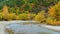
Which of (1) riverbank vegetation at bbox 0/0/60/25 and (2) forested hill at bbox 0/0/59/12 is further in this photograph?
(2) forested hill at bbox 0/0/59/12

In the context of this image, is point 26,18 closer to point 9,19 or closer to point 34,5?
point 9,19

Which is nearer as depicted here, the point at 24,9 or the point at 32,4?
the point at 24,9

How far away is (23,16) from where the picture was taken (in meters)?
35.2

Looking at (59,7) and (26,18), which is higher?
(59,7)

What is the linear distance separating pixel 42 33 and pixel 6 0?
95.8 ft

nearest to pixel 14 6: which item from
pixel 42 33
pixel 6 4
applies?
pixel 6 4

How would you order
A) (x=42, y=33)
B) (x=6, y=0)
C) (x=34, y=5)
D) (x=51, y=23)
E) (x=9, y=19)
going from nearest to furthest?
(x=42, y=33) → (x=51, y=23) → (x=9, y=19) → (x=34, y=5) → (x=6, y=0)

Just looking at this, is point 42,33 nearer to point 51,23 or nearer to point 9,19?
point 51,23

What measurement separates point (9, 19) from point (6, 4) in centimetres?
979

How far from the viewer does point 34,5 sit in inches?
1654

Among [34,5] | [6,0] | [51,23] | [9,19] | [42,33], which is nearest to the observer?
[42,33]

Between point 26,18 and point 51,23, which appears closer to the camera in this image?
A: point 51,23

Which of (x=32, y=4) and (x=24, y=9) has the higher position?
(x=32, y=4)

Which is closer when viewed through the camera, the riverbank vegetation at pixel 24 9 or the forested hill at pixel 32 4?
the riverbank vegetation at pixel 24 9
